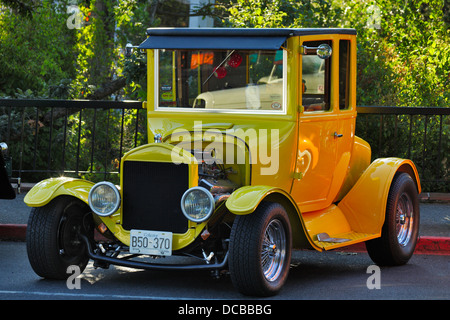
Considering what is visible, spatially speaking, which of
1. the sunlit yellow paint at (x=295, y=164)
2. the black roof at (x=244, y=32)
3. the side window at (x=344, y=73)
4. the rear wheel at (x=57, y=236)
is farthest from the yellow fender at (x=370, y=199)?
the rear wheel at (x=57, y=236)

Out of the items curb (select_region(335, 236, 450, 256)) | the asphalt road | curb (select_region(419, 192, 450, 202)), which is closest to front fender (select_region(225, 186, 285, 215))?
the asphalt road

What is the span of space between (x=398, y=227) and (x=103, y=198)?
2.90m

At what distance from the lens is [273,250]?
20.7 feet

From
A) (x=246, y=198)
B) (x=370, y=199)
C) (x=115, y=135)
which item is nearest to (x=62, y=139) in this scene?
(x=115, y=135)

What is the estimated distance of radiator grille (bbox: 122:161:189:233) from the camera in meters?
6.36

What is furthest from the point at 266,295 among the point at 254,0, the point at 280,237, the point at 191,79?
the point at 254,0

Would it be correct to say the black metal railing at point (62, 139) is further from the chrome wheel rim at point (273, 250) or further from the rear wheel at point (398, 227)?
the chrome wheel rim at point (273, 250)

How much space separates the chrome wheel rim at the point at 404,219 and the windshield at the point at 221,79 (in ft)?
5.63

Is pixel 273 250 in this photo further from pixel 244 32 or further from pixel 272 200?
pixel 244 32

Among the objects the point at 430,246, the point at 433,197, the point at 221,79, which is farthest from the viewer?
the point at 433,197

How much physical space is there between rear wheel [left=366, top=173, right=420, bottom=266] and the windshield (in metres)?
1.51

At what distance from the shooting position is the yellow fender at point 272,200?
5.98m
